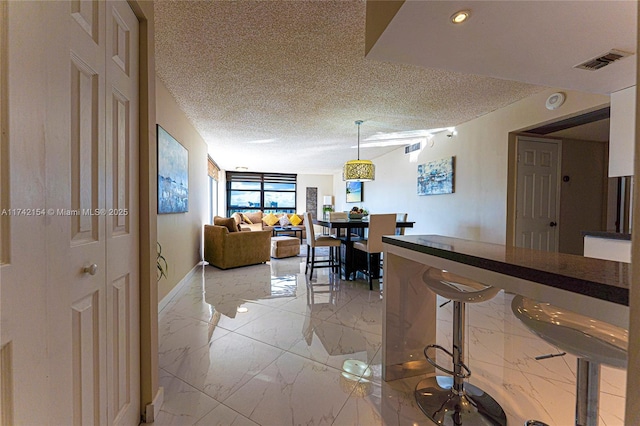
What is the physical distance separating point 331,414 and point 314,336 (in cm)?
85

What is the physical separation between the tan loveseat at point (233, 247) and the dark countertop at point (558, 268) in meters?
3.86

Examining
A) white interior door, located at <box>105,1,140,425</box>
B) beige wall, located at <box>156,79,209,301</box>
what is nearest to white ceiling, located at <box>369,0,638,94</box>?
white interior door, located at <box>105,1,140,425</box>

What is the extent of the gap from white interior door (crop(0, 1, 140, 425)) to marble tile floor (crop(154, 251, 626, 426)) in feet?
1.68

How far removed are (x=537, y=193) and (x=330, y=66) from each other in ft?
10.9

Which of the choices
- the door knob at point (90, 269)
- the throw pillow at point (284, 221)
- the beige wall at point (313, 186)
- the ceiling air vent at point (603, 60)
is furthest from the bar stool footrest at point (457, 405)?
the beige wall at point (313, 186)

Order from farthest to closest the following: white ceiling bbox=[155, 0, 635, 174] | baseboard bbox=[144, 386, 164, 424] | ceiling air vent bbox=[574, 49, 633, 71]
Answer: ceiling air vent bbox=[574, 49, 633, 71] < white ceiling bbox=[155, 0, 635, 174] < baseboard bbox=[144, 386, 164, 424]

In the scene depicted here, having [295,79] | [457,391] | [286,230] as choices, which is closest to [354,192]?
[286,230]

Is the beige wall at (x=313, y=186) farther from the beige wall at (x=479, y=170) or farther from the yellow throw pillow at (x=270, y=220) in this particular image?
the beige wall at (x=479, y=170)

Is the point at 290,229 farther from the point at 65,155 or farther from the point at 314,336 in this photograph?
the point at 65,155

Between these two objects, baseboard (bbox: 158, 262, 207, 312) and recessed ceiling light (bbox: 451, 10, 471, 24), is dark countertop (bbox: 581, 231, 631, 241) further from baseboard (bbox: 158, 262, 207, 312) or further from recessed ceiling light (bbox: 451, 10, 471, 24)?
baseboard (bbox: 158, 262, 207, 312)

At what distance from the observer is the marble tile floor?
1.41 meters

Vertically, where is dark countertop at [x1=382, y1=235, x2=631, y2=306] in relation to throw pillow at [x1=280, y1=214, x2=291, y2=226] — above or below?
above

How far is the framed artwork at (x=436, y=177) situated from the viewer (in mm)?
4375

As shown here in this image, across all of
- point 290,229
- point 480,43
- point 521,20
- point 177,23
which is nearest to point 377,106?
point 480,43
